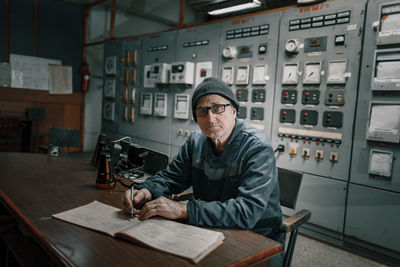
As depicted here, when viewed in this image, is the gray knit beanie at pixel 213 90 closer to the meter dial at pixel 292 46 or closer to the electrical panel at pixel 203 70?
the meter dial at pixel 292 46

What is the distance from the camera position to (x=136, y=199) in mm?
1312

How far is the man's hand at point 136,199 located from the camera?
1.26 metres

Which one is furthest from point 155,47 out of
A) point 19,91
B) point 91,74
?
point 19,91

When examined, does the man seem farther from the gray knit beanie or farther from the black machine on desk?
the black machine on desk

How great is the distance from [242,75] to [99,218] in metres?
2.66

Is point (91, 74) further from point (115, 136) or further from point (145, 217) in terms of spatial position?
point (145, 217)

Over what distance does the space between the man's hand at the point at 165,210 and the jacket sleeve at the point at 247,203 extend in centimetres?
4

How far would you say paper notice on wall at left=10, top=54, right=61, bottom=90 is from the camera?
5.61 meters

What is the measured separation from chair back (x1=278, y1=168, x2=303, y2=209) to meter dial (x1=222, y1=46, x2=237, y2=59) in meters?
2.08

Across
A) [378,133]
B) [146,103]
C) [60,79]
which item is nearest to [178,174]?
[378,133]

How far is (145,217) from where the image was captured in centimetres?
116

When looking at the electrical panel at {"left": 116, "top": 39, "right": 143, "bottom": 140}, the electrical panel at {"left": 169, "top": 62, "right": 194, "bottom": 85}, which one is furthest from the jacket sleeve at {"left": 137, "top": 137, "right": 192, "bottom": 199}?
the electrical panel at {"left": 116, "top": 39, "right": 143, "bottom": 140}

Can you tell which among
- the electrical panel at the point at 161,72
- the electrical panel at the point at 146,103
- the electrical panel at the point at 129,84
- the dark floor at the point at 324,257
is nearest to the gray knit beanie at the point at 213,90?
the dark floor at the point at 324,257

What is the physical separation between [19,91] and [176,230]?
235 inches
